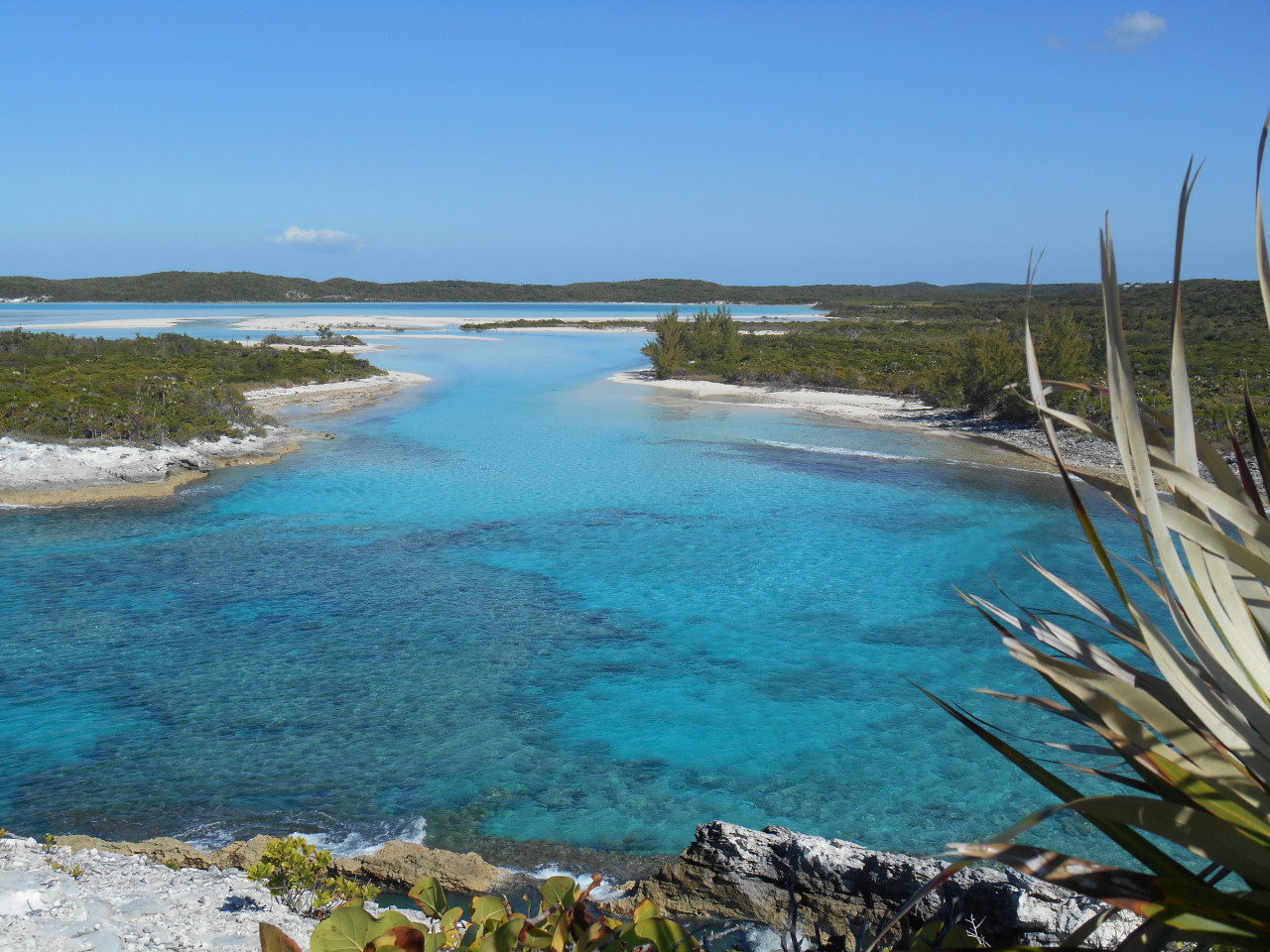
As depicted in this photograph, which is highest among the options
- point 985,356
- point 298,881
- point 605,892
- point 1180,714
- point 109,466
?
point 985,356

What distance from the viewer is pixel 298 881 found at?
3.91 meters

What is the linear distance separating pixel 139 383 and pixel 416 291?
13668cm

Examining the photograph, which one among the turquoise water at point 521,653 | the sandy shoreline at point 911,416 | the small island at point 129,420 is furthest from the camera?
the sandy shoreline at point 911,416

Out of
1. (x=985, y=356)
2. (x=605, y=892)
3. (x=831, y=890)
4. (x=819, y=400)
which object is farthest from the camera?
(x=819, y=400)

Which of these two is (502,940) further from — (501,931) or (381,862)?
(381,862)

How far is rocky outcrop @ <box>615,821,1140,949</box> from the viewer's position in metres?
3.50

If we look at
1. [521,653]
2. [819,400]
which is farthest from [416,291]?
[521,653]

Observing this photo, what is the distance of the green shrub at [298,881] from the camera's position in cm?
385

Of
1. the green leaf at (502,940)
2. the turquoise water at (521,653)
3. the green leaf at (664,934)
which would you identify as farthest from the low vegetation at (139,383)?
the green leaf at (664,934)

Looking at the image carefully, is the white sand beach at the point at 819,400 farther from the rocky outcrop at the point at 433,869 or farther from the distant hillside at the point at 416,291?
the distant hillside at the point at 416,291

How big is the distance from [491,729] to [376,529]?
6319mm

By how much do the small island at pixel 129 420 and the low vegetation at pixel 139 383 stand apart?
31mm

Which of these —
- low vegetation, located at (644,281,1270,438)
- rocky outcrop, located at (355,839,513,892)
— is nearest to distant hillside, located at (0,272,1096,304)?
low vegetation, located at (644,281,1270,438)

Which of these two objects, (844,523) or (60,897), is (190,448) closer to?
(844,523)
